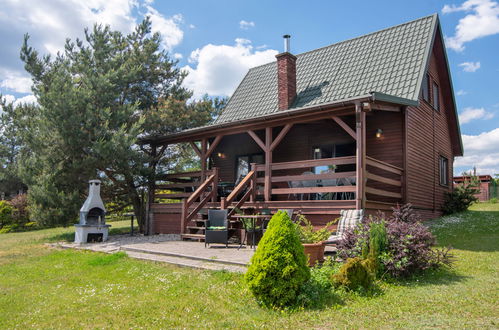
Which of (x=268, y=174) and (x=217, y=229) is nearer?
(x=217, y=229)

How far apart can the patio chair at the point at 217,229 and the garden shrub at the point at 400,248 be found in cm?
322

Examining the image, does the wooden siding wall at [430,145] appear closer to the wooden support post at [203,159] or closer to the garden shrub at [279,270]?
the wooden support post at [203,159]

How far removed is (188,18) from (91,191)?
5.72 meters

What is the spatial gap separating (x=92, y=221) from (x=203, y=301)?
23.7 feet

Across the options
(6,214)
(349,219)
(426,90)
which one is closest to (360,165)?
(349,219)

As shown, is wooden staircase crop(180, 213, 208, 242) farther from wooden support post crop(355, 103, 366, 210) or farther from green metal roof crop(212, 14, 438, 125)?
wooden support post crop(355, 103, 366, 210)

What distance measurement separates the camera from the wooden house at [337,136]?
9.34 meters

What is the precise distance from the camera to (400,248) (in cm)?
546

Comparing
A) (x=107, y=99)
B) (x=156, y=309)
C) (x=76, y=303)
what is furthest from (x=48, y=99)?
(x=156, y=309)

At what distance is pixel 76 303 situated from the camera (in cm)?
495

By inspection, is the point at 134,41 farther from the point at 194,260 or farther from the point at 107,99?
the point at 194,260

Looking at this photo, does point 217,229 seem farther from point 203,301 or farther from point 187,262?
point 203,301

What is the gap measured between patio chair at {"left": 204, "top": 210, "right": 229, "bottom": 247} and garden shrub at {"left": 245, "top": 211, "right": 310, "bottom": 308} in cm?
385

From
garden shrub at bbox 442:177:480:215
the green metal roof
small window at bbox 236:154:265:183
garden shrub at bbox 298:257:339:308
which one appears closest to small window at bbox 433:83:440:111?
the green metal roof
